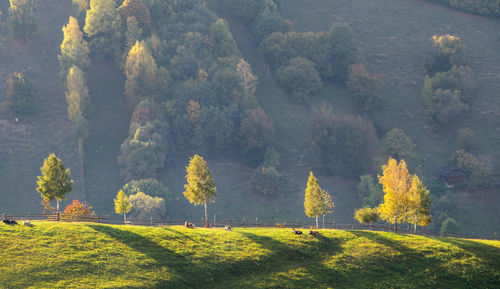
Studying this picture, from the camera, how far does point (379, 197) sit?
14138 cm

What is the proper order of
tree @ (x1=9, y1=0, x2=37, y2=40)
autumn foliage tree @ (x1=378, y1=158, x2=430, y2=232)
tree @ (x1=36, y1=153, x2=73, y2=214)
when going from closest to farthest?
tree @ (x1=36, y1=153, x2=73, y2=214), autumn foliage tree @ (x1=378, y1=158, x2=430, y2=232), tree @ (x1=9, y1=0, x2=37, y2=40)

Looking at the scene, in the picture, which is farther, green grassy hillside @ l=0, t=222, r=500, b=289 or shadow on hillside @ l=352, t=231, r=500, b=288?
shadow on hillside @ l=352, t=231, r=500, b=288

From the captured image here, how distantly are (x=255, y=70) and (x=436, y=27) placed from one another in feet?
200

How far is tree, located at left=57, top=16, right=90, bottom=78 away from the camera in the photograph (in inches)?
6132

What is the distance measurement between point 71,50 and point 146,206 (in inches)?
2074

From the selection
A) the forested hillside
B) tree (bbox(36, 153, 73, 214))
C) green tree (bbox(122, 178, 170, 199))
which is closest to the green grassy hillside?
tree (bbox(36, 153, 73, 214))

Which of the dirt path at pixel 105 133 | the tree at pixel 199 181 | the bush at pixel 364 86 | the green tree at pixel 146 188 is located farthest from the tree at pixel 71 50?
the bush at pixel 364 86

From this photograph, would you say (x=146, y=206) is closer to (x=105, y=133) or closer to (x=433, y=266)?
(x=105, y=133)

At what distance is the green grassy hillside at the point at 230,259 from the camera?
74062 millimetres

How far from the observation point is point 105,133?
154750mm

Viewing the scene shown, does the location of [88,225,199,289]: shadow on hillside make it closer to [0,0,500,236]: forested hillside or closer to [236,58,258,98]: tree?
[0,0,500,236]: forested hillside

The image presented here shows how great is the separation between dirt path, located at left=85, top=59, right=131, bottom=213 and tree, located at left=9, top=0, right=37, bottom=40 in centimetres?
1947

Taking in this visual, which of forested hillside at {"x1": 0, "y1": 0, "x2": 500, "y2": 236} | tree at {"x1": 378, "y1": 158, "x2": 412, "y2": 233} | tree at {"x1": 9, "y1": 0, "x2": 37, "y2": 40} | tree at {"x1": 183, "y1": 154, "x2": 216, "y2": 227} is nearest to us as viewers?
tree at {"x1": 378, "y1": 158, "x2": 412, "y2": 233}

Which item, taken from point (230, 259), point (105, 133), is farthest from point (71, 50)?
point (230, 259)
